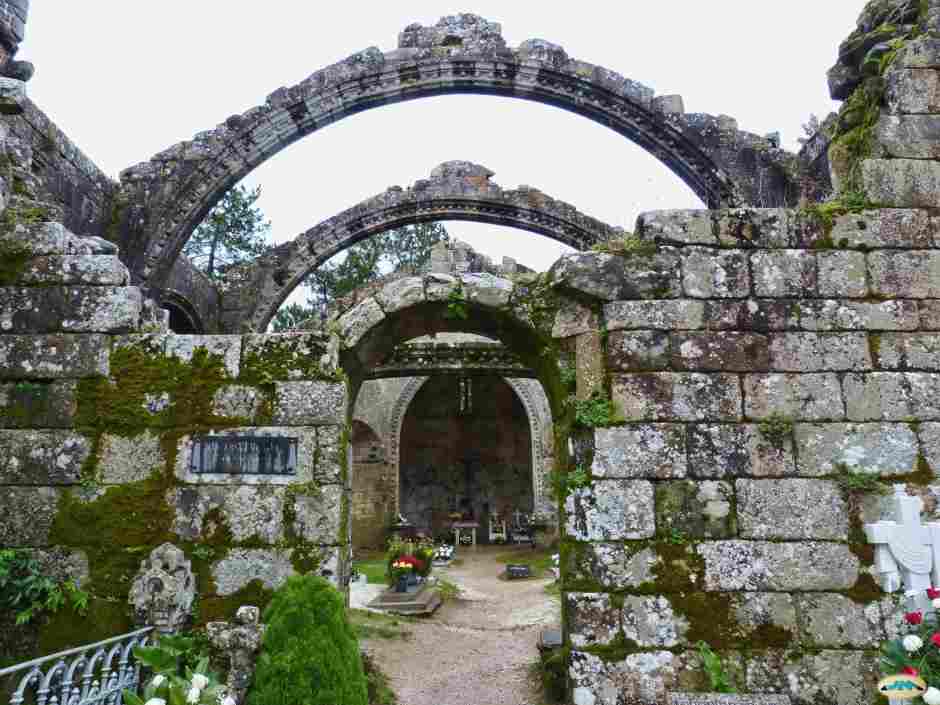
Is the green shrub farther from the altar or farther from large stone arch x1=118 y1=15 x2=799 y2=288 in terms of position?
the altar

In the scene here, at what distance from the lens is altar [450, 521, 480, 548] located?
17719mm

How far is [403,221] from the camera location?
11.7m

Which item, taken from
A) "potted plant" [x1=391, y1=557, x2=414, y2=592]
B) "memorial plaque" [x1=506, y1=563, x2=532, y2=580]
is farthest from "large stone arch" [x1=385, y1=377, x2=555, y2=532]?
"potted plant" [x1=391, y1=557, x2=414, y2=592]

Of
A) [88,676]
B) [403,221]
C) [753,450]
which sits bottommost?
[88,676]

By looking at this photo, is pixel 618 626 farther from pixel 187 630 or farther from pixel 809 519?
pixel 187 630

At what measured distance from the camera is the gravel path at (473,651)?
211 inches

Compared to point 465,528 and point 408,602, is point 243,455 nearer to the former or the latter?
point 408,602

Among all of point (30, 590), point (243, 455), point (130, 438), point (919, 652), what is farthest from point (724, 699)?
point (30, 590)

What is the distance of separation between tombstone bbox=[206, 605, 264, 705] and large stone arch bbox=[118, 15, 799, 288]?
6276mm

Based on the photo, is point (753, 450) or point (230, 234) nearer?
point (753, 450)

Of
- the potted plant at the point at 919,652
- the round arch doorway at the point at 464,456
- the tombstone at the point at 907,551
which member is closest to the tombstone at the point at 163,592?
the potted plant at the point at 919,652

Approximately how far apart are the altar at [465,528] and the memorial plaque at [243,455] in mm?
14157

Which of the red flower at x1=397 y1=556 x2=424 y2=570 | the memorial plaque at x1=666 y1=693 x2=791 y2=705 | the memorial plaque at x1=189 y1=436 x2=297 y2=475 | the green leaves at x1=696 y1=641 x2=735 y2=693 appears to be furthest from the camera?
the red flower at x1=397 y1=556 x2=424 y2=570

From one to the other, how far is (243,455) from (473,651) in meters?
3.99
